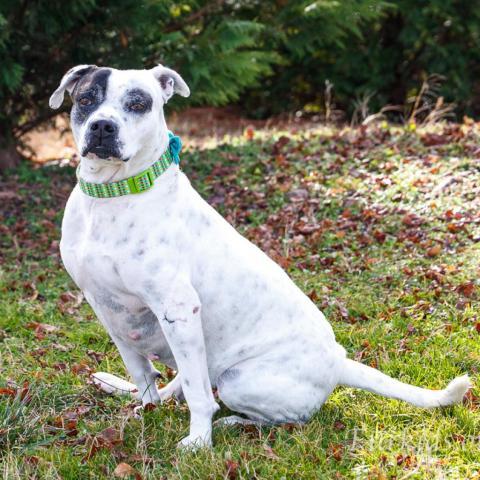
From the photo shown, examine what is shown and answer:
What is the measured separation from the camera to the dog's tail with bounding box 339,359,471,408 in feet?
12.1

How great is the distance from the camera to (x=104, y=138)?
3.35 meters

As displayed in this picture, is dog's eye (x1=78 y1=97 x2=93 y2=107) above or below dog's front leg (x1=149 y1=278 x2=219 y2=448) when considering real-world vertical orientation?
above

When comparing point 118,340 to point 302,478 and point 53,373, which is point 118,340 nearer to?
point 53,373

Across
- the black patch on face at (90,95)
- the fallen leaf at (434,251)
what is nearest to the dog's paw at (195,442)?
the black patch on face at (90,95)

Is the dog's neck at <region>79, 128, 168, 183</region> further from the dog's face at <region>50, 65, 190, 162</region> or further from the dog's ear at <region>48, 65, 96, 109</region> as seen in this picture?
the dog's ear at <region>48, 65, 96, 109</region>

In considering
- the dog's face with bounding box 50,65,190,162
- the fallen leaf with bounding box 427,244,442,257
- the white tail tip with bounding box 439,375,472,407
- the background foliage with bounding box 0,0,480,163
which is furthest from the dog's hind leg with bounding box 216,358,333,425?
the background foliage with bounding box 0,0,480,163

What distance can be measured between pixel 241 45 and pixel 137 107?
5211mm

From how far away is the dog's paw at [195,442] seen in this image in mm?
3527

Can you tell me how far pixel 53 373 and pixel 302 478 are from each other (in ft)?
5.83

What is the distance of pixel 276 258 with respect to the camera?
599 centimetres

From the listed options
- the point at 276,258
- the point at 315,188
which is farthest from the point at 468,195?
the point at 276,258

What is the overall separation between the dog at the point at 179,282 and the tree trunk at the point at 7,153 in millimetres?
5054

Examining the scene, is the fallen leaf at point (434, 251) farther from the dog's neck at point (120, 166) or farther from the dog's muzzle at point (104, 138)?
the dog's muzzle at point (104, 138)

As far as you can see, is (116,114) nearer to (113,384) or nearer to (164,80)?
(164,80)
